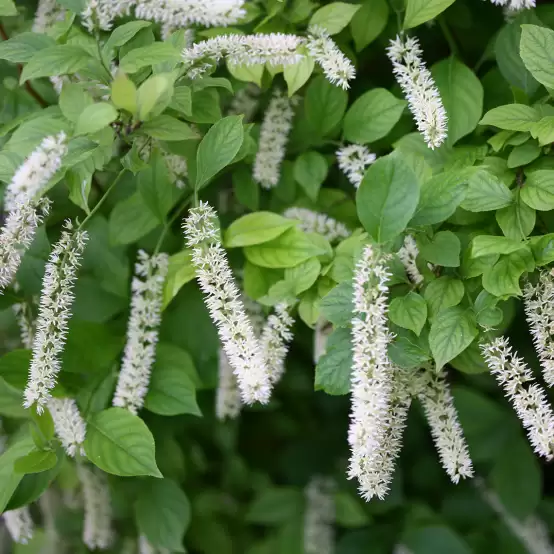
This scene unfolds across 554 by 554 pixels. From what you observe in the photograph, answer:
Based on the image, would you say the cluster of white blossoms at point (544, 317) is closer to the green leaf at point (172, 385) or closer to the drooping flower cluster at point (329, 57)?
the drooping flower cluster at point (329, 57)

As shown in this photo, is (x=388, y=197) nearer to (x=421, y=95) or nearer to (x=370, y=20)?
(x=421, y=95)

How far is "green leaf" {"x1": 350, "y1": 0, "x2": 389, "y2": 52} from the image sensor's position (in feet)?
2.57

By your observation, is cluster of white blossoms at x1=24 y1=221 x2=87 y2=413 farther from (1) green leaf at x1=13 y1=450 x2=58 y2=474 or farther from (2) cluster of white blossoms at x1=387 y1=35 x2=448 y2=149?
(2) cluster of white blossoms at x1=387 y1=35 x2=448 y2=149

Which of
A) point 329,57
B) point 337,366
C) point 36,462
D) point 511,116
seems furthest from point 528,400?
point 36,462

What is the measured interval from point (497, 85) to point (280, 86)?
0.27m

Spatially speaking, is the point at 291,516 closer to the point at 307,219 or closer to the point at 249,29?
the point at 307,219

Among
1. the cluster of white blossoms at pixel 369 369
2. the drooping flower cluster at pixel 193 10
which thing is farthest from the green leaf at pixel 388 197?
the drooping flower cluster at pixel 193 10

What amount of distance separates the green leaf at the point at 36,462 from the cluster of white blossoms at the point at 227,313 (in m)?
0.25

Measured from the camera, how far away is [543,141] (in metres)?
0.62

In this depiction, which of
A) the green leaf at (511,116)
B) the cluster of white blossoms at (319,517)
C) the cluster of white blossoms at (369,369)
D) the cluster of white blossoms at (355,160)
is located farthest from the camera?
the cluster of white blossoms at (319,517)

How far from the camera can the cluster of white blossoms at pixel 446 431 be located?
63cm

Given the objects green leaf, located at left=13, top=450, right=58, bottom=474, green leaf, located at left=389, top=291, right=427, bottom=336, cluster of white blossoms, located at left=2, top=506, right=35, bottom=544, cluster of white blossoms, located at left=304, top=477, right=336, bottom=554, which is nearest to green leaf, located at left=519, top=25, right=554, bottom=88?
green leaf, located at left=389, top=291, right=427, bottom=336

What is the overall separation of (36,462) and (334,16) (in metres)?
0.58

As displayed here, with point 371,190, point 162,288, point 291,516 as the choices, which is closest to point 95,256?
point 162,288
